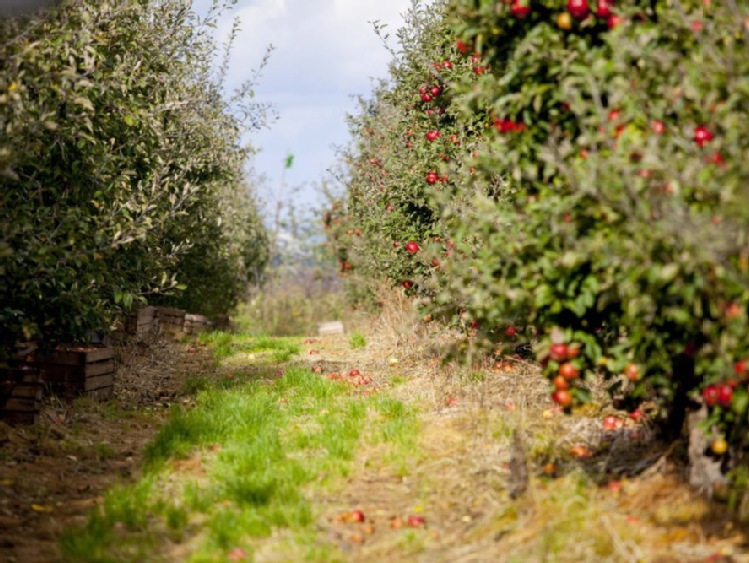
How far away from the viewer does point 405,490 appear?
573 centimetres

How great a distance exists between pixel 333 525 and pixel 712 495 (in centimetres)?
231

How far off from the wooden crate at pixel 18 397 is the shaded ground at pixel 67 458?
16 centimetres

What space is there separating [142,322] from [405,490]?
7967 millimetres

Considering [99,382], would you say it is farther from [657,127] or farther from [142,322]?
[657,127]

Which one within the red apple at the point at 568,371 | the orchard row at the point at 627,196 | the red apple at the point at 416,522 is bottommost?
the red apple at the point at 416,522

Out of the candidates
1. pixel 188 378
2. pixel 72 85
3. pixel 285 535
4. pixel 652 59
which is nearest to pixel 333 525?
pixel 285 535

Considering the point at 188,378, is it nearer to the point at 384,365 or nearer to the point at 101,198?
the point at 384,365

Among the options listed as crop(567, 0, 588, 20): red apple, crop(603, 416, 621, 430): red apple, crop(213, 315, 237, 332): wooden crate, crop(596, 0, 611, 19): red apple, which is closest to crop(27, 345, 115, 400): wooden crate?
crop(603, 416, 621, 430): red apple

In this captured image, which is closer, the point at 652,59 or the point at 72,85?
the point at 652,59

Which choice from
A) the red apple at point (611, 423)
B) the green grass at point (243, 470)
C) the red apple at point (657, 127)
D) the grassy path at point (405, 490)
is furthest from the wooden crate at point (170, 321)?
the red apple at point (657, 127)

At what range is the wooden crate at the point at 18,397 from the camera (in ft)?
24.2

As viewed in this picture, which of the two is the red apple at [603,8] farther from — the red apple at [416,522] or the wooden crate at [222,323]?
the wooden crate at [222,323]

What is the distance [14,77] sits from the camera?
601 cm

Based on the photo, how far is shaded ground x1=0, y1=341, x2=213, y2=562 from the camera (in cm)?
527
